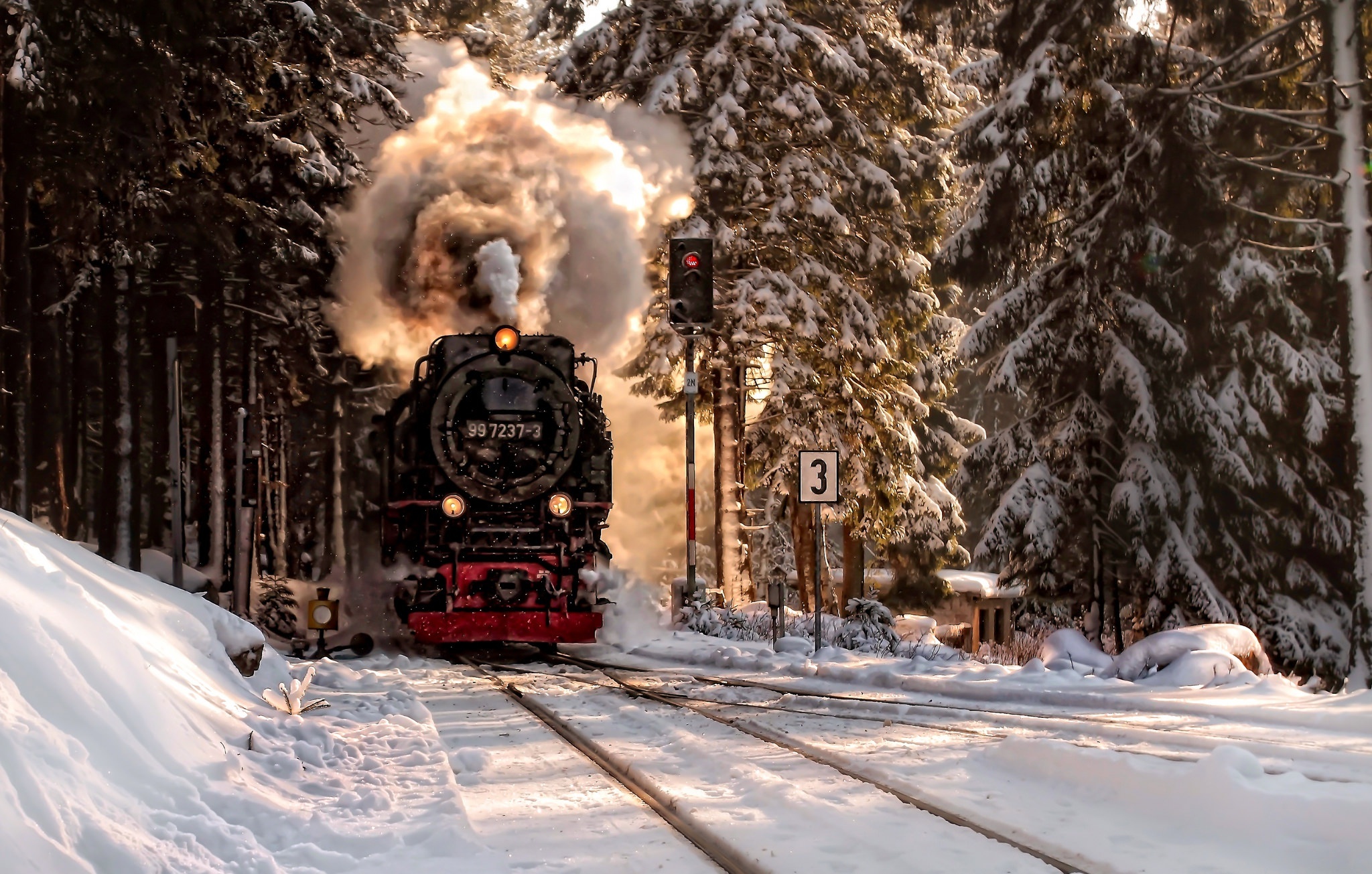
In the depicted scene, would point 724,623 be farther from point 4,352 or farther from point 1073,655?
point 4,352

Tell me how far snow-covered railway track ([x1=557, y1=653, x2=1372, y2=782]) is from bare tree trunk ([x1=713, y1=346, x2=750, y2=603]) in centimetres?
1096

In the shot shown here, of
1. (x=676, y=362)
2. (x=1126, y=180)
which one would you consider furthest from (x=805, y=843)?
(x=676, y=362)

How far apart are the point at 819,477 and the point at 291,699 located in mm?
7255

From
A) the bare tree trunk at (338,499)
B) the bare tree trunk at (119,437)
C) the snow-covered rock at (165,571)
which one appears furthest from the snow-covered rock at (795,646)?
the bare tree trunk at (338,499)

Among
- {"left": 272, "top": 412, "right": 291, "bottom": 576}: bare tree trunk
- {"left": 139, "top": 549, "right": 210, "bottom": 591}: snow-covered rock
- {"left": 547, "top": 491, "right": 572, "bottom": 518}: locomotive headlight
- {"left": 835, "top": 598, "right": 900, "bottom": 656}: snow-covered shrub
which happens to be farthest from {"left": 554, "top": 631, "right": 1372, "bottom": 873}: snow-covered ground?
{"left": 272, "top": 412, "right": 291, "bottom": 576}: bare tree trunk

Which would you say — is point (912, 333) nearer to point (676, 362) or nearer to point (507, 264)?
point (676, 362)

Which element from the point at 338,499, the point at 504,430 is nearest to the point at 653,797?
the point at 504,430

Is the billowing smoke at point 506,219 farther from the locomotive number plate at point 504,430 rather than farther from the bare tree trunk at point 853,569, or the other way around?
the bare tree trunk at point 853,569

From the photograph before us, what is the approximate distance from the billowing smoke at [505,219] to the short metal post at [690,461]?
121 inches

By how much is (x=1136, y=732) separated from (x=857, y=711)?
2.37 metres

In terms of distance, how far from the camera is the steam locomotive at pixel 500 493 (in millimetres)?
15719

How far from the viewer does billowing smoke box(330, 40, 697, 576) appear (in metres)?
19.2

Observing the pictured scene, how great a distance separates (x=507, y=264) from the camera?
1897cm

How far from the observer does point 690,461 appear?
59.6 ft
